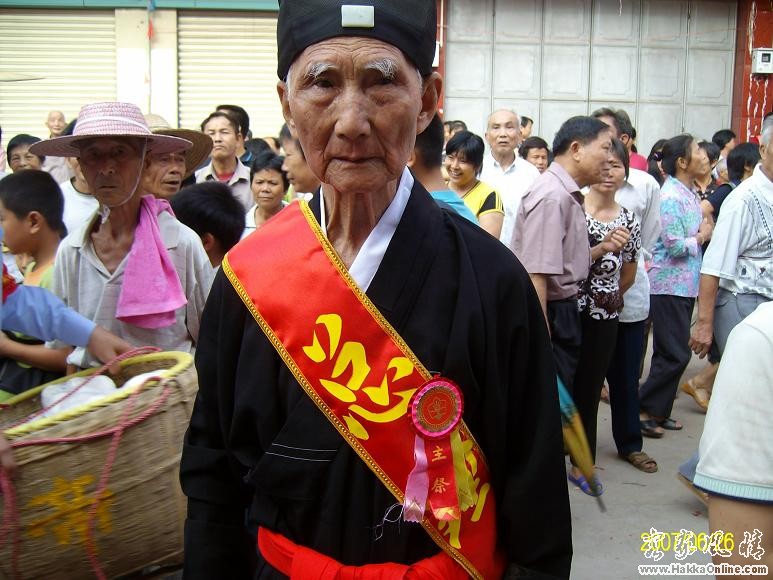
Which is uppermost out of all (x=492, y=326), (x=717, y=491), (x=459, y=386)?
(x=492, y=326)

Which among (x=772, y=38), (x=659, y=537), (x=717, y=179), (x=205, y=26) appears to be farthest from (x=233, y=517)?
(x=772, y=38)

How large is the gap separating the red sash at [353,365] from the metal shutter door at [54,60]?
11.7 metres

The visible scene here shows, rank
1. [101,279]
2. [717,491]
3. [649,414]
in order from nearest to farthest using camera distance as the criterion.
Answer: [717,491] < [101,279] < [649,414]

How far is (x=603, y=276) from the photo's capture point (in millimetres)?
4469

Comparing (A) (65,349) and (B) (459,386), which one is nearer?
(B) (459,386)

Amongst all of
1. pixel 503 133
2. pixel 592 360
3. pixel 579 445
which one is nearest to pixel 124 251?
pixel 579 445

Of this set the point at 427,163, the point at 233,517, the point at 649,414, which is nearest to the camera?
the point at 233,517

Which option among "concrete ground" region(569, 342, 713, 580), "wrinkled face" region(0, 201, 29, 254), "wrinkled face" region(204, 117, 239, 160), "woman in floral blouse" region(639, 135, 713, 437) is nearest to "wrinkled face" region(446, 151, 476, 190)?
"woman in floral blouse" region(639, 135, 713, 437)

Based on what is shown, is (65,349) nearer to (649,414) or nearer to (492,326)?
(492,326)

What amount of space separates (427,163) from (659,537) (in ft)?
7.05

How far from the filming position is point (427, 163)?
3.56 m

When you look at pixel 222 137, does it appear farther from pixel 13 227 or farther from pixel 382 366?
pixel 382 366

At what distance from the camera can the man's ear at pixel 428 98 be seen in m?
1.57

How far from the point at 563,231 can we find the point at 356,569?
2.86 metres
